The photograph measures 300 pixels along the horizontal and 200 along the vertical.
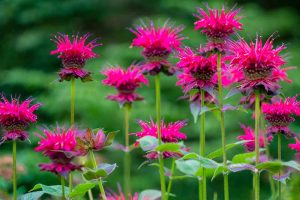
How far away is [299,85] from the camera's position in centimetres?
514

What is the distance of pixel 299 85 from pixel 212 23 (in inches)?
132

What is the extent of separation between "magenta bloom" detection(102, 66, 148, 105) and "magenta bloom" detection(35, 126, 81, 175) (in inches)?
22.1

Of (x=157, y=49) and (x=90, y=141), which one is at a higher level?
(x=157, y=49)

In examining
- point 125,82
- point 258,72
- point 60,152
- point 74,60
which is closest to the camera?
point 60,152

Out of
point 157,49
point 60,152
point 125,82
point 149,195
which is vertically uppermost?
point 157,49

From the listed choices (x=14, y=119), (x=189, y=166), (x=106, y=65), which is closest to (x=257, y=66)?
(x=189, y=166)

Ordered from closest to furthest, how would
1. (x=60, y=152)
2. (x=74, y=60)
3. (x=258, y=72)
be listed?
(x=60, y=152), (x=258, y=72), (x=74, y=60)

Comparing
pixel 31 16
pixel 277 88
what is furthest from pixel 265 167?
pixel 31 16

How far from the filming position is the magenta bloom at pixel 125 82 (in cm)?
236

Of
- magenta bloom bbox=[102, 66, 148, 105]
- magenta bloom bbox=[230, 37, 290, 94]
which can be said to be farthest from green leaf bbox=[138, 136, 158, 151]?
magenta bloom bbox=[102, 66, 148, 105]

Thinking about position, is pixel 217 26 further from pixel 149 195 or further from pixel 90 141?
pixel 149 195

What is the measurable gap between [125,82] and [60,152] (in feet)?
2.15

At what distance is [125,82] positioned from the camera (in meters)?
2.36

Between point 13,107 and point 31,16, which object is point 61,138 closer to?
point 13,107
